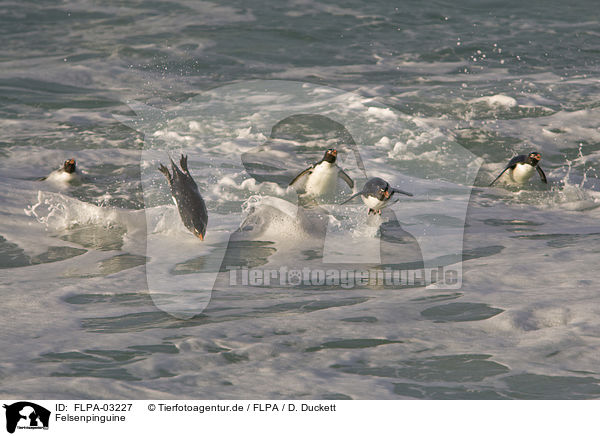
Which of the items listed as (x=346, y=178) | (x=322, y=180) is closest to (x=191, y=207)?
(x=322, y=180)

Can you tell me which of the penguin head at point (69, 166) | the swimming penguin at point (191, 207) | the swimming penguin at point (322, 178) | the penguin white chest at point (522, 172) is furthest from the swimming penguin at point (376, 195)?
the penguin head at point (69, 166)

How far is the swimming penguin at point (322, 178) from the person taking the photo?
8453 mm

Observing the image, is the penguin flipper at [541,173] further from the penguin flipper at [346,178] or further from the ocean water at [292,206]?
the penguin flipper at [346,178]

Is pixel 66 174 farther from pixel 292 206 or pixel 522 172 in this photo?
pixel 522 172

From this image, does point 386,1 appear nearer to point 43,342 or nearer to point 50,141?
point 50,141

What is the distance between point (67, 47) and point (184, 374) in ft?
46.0

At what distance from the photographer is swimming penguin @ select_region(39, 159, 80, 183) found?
8766 millimetres

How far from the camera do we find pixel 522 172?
8.86m

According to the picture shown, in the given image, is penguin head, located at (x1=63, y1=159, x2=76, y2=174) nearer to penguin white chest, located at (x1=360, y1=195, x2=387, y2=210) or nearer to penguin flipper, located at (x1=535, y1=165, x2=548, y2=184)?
penguin white chest, located at (x1=360, y1=195, x2=387, y2=210)

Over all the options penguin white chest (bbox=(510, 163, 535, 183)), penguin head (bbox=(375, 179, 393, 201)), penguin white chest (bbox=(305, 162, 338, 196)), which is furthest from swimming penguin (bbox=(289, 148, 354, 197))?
penguin white chest (bbox=(510, 163, 535, 183))

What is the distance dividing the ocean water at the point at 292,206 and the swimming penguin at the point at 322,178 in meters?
0.54

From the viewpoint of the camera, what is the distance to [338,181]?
8.75 meters

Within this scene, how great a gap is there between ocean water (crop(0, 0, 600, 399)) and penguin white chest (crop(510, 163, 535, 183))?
0.42ft
